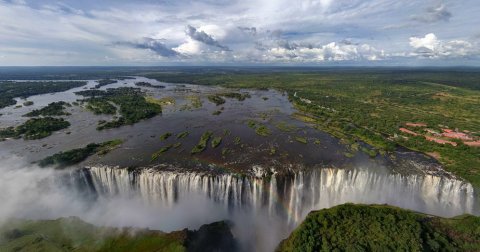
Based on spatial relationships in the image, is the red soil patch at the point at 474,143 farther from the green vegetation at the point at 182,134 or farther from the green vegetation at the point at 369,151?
the green vegetation at the point at 182,134

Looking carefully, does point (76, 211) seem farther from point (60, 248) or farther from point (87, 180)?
point (60, 248)

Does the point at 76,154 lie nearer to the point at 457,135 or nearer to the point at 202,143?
the point at 202,143

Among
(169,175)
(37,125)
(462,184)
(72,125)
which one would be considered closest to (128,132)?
(72,125)

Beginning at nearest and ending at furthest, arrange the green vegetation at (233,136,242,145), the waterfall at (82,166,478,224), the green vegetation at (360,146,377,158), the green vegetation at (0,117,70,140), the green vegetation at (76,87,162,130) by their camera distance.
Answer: the waterfall at (82,166,478,224)
the green vegetation at (360,146,377,158)
the green vegetation at (233,136,242,145)
the green vegetation at (0,117,70,140)
the green vegetation at (76,87,162,130)

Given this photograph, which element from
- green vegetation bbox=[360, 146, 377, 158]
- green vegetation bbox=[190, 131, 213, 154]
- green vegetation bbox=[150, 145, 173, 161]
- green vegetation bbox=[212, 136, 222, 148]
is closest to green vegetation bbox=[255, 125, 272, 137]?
green vegetation bbox=[212, 136, 222, 148]

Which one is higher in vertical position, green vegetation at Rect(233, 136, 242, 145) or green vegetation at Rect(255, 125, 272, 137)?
green vegetation at Rect(255, 125, 272, 137)

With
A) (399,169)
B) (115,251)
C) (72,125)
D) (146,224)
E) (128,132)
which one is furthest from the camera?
(72,125)

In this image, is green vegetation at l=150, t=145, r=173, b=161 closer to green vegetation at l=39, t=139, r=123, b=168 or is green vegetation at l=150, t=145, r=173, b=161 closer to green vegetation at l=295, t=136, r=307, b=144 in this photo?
green vegetation at l=39, t=139, r=123, b=168
